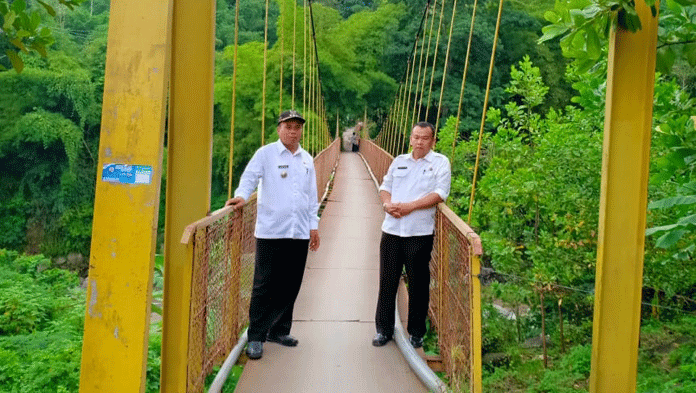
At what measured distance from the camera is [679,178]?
307 centimetres

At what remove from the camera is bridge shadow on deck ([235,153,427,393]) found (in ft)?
10.2

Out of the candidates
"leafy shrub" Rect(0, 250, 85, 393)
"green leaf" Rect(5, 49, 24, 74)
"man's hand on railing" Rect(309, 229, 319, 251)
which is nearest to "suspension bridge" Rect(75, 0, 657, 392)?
"green leaf" Rect(5, 49, 24, 74)

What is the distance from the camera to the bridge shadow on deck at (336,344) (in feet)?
10.2

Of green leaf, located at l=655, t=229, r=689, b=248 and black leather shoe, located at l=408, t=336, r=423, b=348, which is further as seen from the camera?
black leather shoe, located at l=408, t=336, r=423, b=348

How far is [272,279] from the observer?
10.9 feet

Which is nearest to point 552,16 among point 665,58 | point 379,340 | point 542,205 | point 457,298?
point 665,58

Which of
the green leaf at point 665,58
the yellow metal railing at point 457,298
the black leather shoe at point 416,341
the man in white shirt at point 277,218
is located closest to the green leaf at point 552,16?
the green leaf at point 665,58

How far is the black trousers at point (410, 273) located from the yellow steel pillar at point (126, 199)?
156 centimetres

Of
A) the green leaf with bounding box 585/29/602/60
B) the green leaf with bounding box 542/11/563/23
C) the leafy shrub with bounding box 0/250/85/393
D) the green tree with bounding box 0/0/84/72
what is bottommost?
the leafy shrub with bounding box 0/250/85/393

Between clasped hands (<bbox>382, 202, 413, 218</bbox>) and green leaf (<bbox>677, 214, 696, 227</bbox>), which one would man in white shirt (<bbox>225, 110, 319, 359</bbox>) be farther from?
green leaf (<bbox>677, 214, 696, 227</bbox>)

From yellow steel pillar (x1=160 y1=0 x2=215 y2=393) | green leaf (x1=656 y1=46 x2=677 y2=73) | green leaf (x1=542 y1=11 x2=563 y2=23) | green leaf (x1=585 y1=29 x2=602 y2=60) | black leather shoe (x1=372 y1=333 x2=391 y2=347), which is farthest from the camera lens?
black leather shoe (x1=372 y1=333 x2=391 y2=347)

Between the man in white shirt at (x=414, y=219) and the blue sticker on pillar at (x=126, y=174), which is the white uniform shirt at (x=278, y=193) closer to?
the man in white shirt at (x=414, y=219)

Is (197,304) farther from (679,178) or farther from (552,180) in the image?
(552,180)

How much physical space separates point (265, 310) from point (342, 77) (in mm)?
27675
